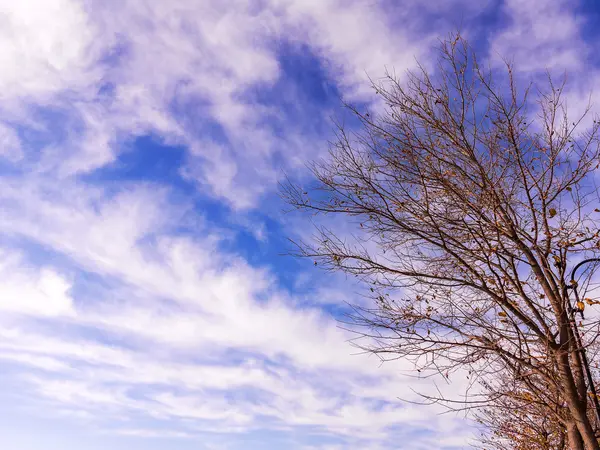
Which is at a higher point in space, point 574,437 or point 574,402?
point 574,402

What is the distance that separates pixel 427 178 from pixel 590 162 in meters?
2.54

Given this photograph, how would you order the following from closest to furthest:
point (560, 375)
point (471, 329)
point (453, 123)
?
point (560, 375) → point (471, 329) → point (453, 123)

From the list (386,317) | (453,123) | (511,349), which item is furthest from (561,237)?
(386,317)

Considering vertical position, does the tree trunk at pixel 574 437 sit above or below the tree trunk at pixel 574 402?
below

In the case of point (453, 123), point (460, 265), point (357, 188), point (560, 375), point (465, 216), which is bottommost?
point (560, 375)

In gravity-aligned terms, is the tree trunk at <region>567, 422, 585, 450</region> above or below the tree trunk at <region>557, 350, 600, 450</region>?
below

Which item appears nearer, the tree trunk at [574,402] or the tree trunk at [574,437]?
the tree trunk at [574,402]

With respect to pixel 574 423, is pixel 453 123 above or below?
above

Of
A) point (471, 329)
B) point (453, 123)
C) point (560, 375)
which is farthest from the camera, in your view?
point (453, 123)

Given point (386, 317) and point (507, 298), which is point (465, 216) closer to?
point (507, 298)

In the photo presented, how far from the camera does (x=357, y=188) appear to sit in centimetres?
774

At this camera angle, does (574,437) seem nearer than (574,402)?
No

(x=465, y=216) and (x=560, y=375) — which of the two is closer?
(x=560, y=375)

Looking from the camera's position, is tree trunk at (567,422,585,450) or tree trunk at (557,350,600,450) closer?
tree trunk at (557,350,600,450)
